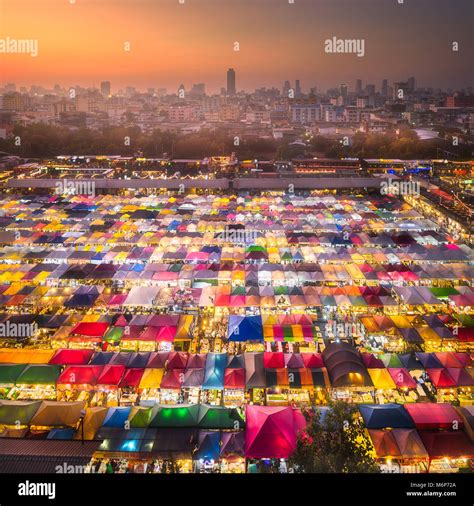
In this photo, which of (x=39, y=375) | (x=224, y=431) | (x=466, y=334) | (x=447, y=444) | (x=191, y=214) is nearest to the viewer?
(x=447, y=444)

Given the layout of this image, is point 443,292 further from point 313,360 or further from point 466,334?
point 313,360

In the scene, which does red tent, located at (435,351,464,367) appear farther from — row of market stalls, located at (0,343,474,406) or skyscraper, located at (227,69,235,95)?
skyscraper, located at (227,69,235,95)

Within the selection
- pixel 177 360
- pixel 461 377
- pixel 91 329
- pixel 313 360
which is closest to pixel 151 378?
pixel 177 360

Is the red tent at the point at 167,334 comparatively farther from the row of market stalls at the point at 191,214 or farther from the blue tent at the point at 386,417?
the row of market stalls at the point at 191,214

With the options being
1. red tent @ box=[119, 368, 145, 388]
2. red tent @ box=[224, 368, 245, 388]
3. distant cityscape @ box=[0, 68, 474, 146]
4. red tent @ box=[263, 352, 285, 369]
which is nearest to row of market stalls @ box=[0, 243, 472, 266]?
red tent @ box=[263, 352, 285, 369]

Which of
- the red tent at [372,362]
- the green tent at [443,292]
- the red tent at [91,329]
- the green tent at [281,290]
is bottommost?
the red tent at [372,362]

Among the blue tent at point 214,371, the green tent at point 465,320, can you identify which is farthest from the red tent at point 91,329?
the green tent at point 465,320

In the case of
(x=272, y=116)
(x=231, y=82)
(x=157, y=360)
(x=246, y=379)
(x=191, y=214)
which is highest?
(x=231, y=82)
